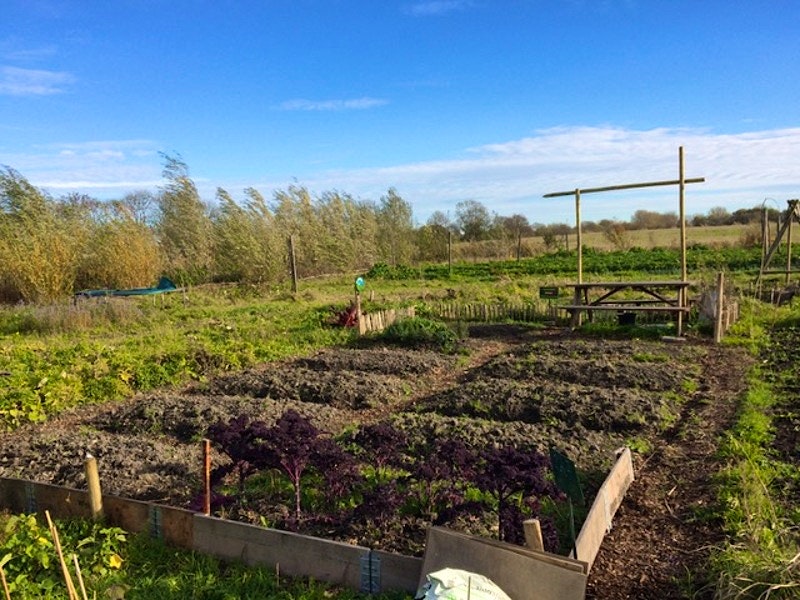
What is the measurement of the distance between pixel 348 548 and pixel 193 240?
21623 mm

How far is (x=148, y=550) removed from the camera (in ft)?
12.7

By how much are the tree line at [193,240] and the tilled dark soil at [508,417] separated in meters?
10.7

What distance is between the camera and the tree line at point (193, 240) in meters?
16.9

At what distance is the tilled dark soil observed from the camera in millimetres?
4285

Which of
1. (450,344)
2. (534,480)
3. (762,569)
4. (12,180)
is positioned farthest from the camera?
(12,180)

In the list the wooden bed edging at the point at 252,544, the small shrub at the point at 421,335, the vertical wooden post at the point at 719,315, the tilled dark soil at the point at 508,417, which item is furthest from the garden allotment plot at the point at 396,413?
the small shrub at the point at 421,335

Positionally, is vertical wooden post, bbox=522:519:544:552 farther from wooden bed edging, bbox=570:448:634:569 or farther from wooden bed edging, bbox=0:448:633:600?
wooden bed edging, bbox=570:448:634:569

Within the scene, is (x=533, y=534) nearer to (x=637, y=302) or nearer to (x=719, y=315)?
(x=719, y=315)

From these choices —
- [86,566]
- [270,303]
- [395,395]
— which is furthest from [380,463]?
[270,303]

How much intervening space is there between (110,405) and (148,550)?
466cm

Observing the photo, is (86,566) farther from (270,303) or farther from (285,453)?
(270,303)

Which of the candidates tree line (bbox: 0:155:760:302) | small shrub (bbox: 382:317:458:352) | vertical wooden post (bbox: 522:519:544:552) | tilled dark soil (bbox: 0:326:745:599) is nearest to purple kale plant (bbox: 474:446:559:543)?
vertical wooden post (bbox: 522:519:544:552)

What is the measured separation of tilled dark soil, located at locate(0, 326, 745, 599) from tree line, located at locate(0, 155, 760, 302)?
1068 cm

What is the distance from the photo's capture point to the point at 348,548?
343 centimetres
